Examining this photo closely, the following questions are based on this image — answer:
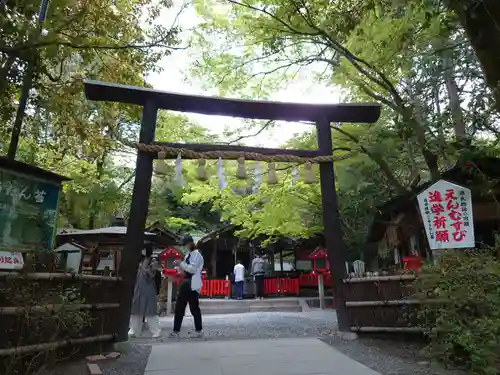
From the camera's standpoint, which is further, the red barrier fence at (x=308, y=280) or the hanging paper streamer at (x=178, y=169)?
the red barrier fence at (x=308, y=280)

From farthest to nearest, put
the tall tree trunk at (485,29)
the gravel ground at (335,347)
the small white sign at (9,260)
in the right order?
the small white sign at (9,260) < the tall tree trunk at (485,29) < the gravel ground at (335,347)

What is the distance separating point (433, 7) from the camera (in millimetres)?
6277

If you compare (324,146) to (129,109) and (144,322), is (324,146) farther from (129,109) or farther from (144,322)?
(144,322)

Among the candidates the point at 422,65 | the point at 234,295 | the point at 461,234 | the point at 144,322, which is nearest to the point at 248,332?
the point at 144,322

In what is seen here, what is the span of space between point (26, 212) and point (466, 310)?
663 cm

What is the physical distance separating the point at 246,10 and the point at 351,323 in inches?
296

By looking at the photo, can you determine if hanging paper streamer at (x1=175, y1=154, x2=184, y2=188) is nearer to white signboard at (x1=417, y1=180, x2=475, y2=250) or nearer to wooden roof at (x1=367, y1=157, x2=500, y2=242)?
white signboard at (x1=417, y1=180, x2=475, y2=250)

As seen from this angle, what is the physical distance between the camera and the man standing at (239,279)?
19172 mm

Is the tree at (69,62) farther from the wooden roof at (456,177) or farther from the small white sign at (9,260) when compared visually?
the wooden roof at (456,177)

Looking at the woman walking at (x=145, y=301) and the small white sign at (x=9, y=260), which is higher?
the small white sign at (x=9, y=260)

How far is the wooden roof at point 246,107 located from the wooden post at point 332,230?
30 centimetres

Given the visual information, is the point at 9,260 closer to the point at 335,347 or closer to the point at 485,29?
the point at 335,347

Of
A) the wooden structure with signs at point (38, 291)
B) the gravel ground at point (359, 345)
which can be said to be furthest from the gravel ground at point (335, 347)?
the wooden structure with signs at point (38, 291)

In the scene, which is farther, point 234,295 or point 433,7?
point 234,295
